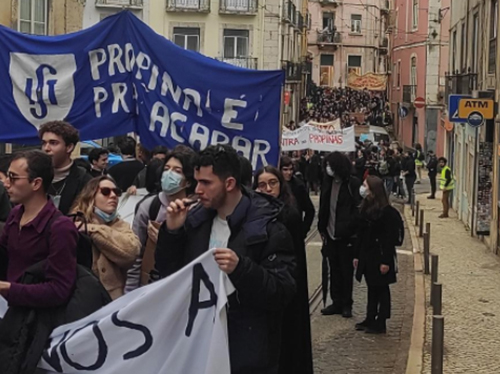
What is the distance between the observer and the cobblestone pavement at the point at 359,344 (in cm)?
826

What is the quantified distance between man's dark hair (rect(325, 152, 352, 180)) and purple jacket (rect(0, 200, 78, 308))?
17.3ft

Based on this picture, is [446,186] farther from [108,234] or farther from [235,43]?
[108,234]

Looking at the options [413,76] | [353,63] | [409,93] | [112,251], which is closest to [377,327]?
[112,251]

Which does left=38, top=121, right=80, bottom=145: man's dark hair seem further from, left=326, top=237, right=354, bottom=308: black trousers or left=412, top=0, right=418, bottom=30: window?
left=412, top=0, right=418, bottom=30: window

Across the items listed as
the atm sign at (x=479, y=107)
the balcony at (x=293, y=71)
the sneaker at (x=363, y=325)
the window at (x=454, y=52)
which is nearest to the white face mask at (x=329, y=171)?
the sneaker at (x=363, y=325)

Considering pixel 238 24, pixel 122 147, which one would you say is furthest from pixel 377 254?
pixel 238 24

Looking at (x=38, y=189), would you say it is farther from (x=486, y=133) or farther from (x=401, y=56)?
(x=401, y=56)

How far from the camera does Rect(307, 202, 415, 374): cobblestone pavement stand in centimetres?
826

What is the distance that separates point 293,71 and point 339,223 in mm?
39739

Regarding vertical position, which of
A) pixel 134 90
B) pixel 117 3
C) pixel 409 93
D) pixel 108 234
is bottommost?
pixel 108 234

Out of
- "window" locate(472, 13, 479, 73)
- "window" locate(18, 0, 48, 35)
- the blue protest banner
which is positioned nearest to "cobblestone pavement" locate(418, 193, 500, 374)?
the blue protest banner

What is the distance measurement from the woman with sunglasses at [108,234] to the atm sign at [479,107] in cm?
1263

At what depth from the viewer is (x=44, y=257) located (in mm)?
4715

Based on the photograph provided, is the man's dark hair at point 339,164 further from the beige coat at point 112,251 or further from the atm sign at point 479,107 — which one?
the atm sign at point 479,107
